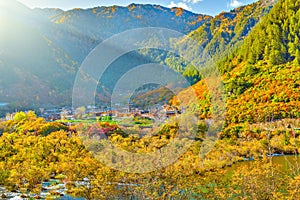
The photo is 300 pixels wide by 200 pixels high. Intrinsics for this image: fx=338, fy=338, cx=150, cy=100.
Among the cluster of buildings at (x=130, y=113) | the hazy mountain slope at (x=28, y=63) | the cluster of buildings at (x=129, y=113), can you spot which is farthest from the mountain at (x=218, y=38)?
the cluster of buildings at (x=130, y=113)

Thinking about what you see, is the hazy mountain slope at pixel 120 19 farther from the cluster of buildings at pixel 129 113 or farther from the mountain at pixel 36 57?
the cluster of buildings at pixel 129 113

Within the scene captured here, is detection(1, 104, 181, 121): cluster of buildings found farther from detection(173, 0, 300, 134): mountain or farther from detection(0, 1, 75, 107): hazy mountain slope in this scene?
detection(0, 1, 75, 107): hazy mountain slope

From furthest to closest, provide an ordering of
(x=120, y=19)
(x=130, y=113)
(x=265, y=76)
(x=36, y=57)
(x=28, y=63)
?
(x=120, y=19) → (x=36, y=57) → (x=28, y=63) → (x=265, y=76) → (x=130, y=113)

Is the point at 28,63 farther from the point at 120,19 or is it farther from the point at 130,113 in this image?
the point at 120,19

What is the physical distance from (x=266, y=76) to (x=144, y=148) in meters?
30.2

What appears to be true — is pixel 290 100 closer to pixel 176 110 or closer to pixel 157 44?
pixel 176 110

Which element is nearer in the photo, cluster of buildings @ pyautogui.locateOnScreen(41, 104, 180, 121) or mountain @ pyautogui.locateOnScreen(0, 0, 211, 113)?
cluster of buildings @ pyautogui.locateOnScreen(41, 104, 180, 121)

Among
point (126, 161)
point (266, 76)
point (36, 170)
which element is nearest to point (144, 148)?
point (126, 161)

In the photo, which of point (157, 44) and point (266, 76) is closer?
point (266, 76)

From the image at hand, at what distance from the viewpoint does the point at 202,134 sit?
77.9 feet

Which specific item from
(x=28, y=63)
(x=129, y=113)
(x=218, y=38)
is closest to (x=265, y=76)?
(x=129, y=113)

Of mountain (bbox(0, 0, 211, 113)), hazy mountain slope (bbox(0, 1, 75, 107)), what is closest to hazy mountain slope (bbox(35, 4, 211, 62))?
mountain (bbox(0, 0, 211, 113))

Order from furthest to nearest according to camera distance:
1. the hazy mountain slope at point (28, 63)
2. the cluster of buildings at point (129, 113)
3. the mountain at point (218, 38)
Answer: the mountain at point (218, 38) < the hazy mountain slope at point (28, 63) < the cluster of buildings at point (129, 113)

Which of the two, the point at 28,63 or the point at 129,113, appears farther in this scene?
the point at 28,63
